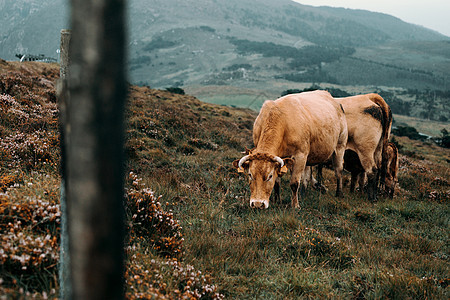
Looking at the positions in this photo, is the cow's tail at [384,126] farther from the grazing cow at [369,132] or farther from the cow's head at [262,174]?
the cow's head at [262,174]

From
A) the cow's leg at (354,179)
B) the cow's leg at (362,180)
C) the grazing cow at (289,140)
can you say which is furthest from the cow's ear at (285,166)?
the cow's leg at (354,179)

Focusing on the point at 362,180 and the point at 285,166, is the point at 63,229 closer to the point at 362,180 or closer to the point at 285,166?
the point at 285,166

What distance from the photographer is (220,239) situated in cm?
492

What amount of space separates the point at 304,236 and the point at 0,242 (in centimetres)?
429

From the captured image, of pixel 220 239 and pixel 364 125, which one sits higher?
pixel 364 125

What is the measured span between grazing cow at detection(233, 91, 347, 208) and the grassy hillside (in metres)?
0.76

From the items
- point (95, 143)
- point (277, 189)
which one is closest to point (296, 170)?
point (277, 189)

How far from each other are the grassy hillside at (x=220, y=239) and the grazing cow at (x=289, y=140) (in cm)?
76

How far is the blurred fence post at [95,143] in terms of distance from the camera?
111 cm

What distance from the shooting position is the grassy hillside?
299 cm

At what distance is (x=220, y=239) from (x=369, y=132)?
24.4ft

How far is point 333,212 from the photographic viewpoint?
7.75m

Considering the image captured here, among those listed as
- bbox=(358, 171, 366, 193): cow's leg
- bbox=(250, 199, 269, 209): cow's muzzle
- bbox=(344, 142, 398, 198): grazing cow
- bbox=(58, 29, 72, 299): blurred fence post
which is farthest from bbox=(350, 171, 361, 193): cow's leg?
bbox=(58, 29, 72, 299): blurred fence post

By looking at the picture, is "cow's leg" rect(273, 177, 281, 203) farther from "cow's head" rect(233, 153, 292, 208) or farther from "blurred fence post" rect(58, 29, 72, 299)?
"blurred fence post" rect(58, 29, 72, 299)
